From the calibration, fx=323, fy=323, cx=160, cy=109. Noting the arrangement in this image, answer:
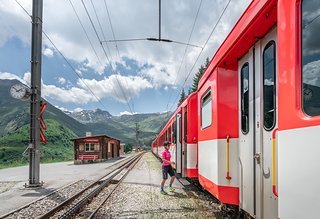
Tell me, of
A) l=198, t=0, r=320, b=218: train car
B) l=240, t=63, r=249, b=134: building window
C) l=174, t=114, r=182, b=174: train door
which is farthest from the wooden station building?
l=240, t=63, r=249, b=134: building window

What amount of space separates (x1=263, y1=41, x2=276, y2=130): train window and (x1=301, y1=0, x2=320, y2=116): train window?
119cm

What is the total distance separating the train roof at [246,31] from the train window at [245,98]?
297 millimetres

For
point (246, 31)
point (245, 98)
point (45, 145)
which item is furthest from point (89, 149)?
point (45, 145)

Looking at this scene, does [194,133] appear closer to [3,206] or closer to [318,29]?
[3,206]

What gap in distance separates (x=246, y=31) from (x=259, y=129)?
131cm

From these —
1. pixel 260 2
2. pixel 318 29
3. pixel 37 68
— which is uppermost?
pixel 37 68

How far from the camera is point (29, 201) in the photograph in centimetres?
1006

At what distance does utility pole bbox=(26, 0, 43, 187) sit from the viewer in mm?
13273

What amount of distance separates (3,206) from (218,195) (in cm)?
695

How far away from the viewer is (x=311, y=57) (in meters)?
2.60

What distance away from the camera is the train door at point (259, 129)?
3.90 metres

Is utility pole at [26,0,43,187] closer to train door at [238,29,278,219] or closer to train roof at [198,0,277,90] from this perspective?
train roof at [198,0,277,90]

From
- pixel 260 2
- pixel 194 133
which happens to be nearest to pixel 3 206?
pixel 194 133

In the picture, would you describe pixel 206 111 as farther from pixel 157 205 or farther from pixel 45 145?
pixel 45 145
